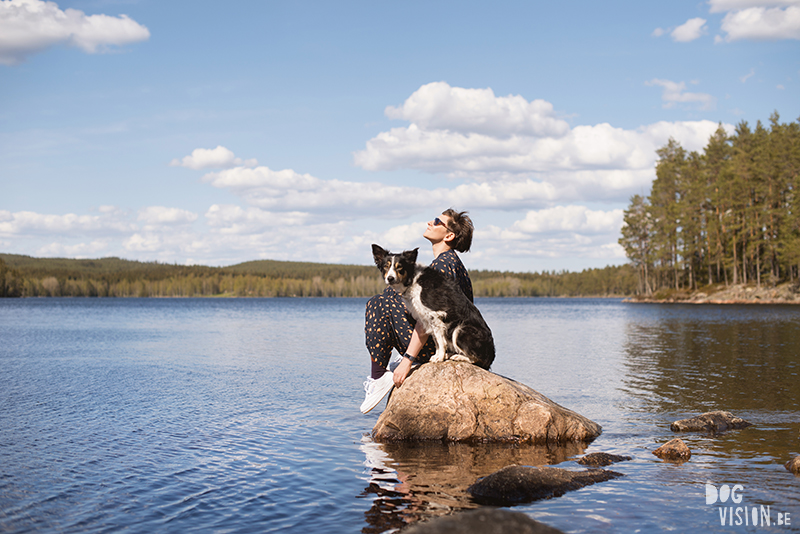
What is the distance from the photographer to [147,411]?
11.9m

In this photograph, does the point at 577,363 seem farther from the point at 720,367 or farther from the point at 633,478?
the point at 633,478

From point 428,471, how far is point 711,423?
18.5 ft

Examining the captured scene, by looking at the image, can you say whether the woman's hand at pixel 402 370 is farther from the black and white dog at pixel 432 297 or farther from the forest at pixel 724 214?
the forest at pixel 724 214

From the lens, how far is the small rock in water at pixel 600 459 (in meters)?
7.63

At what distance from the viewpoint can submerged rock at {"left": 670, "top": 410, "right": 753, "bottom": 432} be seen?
32.0 feet

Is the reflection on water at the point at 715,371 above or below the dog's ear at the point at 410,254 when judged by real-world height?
below

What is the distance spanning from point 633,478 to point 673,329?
33.1m

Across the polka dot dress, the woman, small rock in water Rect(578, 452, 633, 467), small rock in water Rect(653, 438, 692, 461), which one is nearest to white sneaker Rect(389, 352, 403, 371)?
the woman

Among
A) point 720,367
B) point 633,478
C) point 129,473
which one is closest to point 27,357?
point 129,473

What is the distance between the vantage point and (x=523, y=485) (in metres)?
6.38

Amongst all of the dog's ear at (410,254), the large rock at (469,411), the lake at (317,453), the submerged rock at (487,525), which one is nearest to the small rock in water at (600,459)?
the lake at (317,453)

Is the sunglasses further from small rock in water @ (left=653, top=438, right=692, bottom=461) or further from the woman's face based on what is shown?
small rock in water @ (left=653, top=438, right=692, bottom=461)

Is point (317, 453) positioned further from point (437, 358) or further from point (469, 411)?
point (469, 411)

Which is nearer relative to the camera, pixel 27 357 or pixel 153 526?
pixel 153 526
